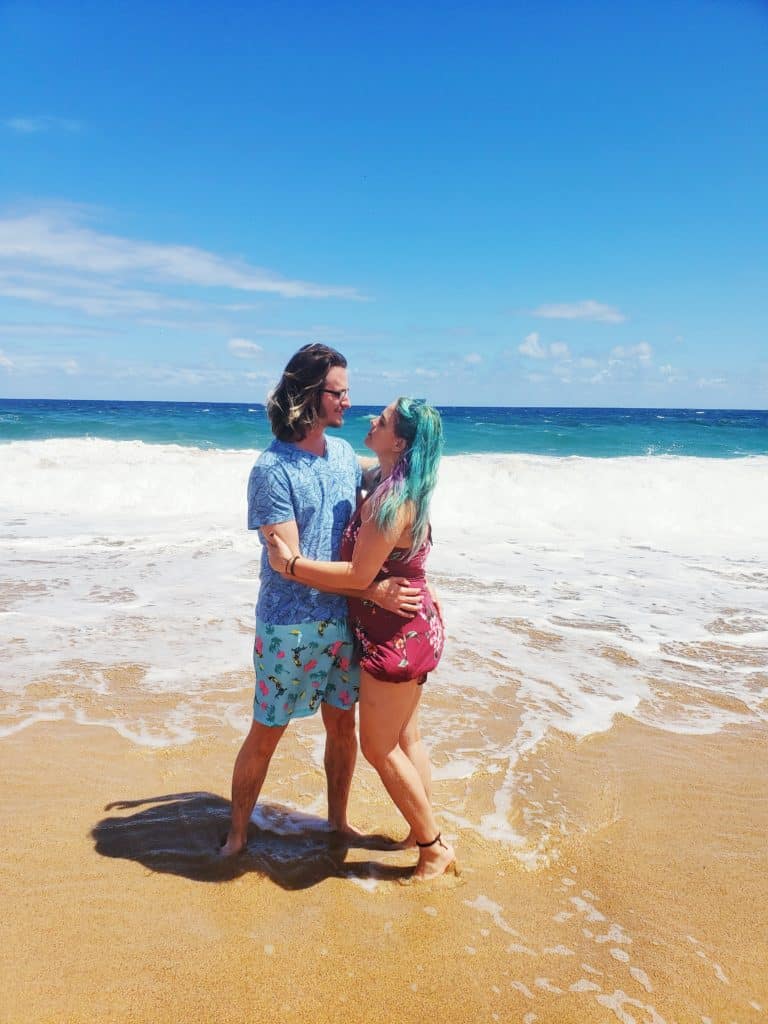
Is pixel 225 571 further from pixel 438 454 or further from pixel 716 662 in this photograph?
pixel 438 454

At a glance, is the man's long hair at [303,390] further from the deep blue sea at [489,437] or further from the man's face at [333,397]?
the deep blue sea at [489,437]

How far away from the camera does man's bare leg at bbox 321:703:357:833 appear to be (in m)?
3.25

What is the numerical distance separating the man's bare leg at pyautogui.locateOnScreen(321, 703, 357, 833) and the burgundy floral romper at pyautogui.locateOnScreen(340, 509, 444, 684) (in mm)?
395

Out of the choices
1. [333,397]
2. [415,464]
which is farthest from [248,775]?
[333,397]

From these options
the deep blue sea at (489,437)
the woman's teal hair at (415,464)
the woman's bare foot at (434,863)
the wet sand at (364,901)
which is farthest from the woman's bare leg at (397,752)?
the deep blue sea at (489,437)

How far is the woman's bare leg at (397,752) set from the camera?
297 centimetres

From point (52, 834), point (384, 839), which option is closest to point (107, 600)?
point (52, 834)

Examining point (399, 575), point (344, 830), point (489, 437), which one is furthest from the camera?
point (489, 437)

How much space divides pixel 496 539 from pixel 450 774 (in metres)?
7.49

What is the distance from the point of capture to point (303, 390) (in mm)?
2904

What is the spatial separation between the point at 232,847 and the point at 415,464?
1853 mm

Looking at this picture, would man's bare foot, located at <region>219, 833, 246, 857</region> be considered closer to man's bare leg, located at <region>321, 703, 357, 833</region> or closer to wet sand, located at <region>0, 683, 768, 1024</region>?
wet sand, located at <region>0, 683, 768, 1024</region>

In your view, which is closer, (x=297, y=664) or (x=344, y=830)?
(x=297, y=664)

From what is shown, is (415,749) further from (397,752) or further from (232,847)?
(232,847)
